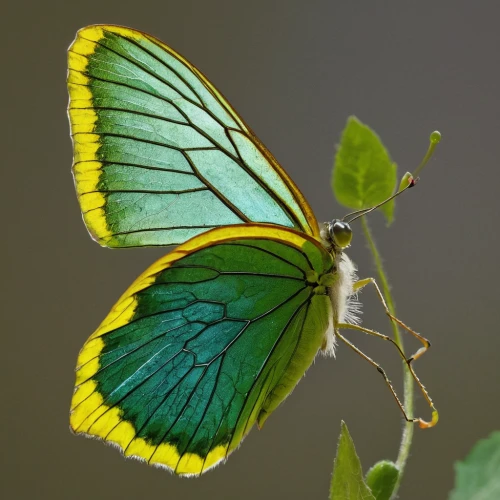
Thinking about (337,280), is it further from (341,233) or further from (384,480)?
(384,480)

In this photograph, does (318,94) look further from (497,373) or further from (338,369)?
(497,373)

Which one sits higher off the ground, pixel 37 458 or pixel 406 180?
pixel 406 180

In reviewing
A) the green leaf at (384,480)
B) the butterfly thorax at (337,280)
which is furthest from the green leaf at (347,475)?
the butterfly thorax at (337,280)

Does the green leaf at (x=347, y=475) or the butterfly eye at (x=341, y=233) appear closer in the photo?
the green leaf at (x=347, y=475)

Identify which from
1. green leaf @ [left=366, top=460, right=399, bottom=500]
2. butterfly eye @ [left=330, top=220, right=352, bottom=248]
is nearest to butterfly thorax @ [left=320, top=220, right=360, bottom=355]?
butterfly eye @ [left=330, top=220, right=352, bottom=248]

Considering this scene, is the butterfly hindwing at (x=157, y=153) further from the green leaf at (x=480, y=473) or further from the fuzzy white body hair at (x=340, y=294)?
the green leaf at (x=480, y=473)

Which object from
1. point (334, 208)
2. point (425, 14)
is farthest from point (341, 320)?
point (425, 14)

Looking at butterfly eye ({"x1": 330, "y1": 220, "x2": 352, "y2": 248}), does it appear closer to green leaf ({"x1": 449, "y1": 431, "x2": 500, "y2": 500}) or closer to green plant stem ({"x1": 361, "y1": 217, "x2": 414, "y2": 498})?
green plant stem ({"x1": 361, "y1": 217, "x2": 414, "y2": 498})
